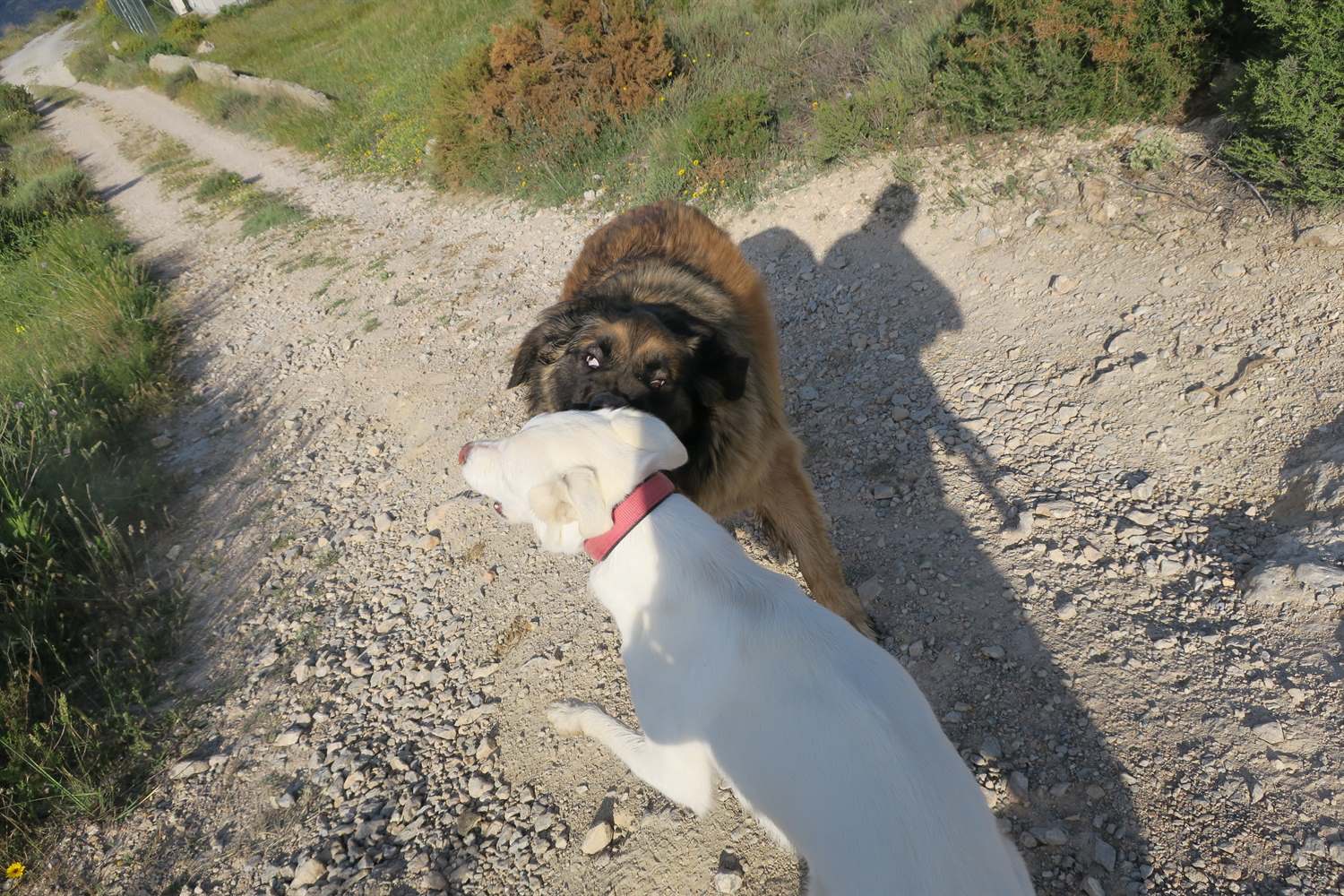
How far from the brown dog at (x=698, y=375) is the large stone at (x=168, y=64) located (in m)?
26.1

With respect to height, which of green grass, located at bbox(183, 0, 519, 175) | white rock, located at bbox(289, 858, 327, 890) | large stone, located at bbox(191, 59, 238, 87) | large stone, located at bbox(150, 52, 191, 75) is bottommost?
white rock, located at bbox(289, 858, 327, 890)

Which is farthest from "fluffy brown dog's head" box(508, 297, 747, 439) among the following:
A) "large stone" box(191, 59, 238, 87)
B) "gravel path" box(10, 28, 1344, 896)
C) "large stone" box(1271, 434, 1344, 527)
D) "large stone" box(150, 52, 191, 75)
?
"large stone" box(150, 52, 191, 75)

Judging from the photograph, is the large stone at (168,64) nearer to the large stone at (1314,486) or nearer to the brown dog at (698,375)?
the brown dog at (698,375)

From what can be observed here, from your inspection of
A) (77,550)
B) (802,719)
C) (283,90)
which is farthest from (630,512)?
(283,90)

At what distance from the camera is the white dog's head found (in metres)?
1.91

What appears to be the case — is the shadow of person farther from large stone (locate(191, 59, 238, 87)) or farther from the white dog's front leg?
large stone (locate(191, 59, 238, 87))

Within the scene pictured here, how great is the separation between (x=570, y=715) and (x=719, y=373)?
1.68m

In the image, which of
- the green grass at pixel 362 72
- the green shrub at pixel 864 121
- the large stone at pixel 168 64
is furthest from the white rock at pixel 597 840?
the large stone at pixel 168 64

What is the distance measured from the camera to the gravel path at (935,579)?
2.38m

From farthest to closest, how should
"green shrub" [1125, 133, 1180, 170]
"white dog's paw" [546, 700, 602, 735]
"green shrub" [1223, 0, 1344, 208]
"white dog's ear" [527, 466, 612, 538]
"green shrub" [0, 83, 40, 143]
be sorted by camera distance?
"green shrub" [0, 83, 40, 143] → "green shrub" [1125, 133, 1180, 170] → "green shrub" [1223, 0, 1344, 208] → "white dog's paw" [546, 700, 602, 735] → "white dog's ear" [527, 466, 612, 538]

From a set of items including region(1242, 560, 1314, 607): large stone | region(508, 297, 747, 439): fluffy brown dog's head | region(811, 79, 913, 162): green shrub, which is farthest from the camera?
region(811, 79, 913, 162): green shrub

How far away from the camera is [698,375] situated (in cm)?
286

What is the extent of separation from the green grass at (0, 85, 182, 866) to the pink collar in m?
2.75

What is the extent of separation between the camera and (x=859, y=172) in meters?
5.79
